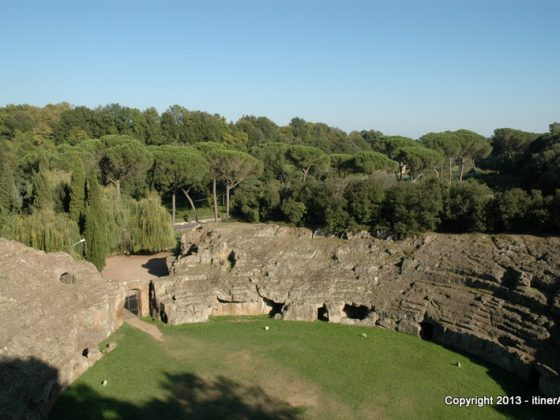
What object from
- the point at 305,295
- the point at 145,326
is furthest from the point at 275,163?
the point at 145,326

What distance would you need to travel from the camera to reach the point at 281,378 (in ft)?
54.2

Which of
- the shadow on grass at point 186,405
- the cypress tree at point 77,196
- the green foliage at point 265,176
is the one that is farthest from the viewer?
the cypress tree at point 77,196

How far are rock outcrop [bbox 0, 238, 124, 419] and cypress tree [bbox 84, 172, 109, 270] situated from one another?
11.1 feet

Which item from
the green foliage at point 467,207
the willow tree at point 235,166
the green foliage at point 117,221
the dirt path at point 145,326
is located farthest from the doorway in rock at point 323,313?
the willow tree at point 235,166

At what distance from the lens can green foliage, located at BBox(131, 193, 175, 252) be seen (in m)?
29.9

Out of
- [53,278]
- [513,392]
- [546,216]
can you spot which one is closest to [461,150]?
[546,216]

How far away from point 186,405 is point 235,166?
2555 centimetres

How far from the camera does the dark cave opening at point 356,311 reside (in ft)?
72.7

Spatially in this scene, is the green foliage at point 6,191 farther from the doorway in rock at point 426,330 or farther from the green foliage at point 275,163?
the doorway in rock at point 426,330

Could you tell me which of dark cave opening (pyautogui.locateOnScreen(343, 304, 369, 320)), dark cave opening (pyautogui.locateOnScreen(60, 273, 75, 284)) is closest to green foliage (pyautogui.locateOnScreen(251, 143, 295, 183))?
dark cave opening (pyautogui.locateOnScreen(343, 304, 369, 320))

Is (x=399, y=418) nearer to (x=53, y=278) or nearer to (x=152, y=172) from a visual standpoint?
(x=53, y=278)

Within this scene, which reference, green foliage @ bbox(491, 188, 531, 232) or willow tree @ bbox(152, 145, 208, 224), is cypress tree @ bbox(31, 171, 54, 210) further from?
green foliage @ bbox(491, 188, 531, 232)

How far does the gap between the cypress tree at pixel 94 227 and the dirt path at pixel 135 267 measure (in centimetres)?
118

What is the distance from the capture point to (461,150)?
42969 mm
